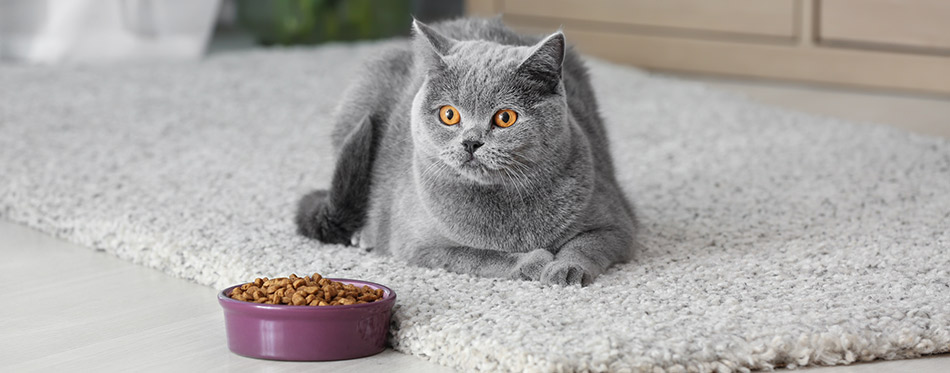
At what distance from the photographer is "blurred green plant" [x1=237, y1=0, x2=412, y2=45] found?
13.3ft

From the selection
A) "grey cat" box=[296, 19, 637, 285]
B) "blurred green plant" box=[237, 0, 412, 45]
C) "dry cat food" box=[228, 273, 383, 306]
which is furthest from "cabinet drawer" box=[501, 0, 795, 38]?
"dry cat food" box=[228, 273, 383, 306]

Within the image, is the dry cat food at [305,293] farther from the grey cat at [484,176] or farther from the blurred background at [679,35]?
the blurred background at [679,35]

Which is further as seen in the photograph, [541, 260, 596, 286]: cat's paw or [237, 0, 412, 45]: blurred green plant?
[237, 0, 412, 45]: blurred green plant

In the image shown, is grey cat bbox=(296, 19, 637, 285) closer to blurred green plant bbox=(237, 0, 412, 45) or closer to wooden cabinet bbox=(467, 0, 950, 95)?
wooden cabinet bbox=(467, 0, 950, 95)

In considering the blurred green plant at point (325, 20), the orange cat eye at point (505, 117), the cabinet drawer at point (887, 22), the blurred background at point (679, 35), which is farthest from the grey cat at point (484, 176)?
the blurred green plant at point (325, 20)

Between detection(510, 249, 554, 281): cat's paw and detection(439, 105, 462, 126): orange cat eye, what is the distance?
0.23 meters

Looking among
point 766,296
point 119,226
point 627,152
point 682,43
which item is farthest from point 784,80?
point 119,226

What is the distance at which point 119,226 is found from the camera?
1.90 meters

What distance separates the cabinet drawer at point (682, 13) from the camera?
10.5 ft

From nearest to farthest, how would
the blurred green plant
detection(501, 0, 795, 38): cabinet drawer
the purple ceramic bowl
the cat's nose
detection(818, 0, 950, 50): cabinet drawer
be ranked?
1. the purple ceramic bowl
2. the cat's nose
3. detection(818, 0, 950, 50): cabinet drawer
4. detection(501, 0, 795, 38): cabinet drawer
5. the blurred green plant

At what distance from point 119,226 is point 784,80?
206 centimetres

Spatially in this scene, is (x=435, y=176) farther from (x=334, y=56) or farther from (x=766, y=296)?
(x=334, y=56)

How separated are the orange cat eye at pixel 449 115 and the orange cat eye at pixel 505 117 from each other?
55mm

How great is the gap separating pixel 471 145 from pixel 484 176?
6cm
